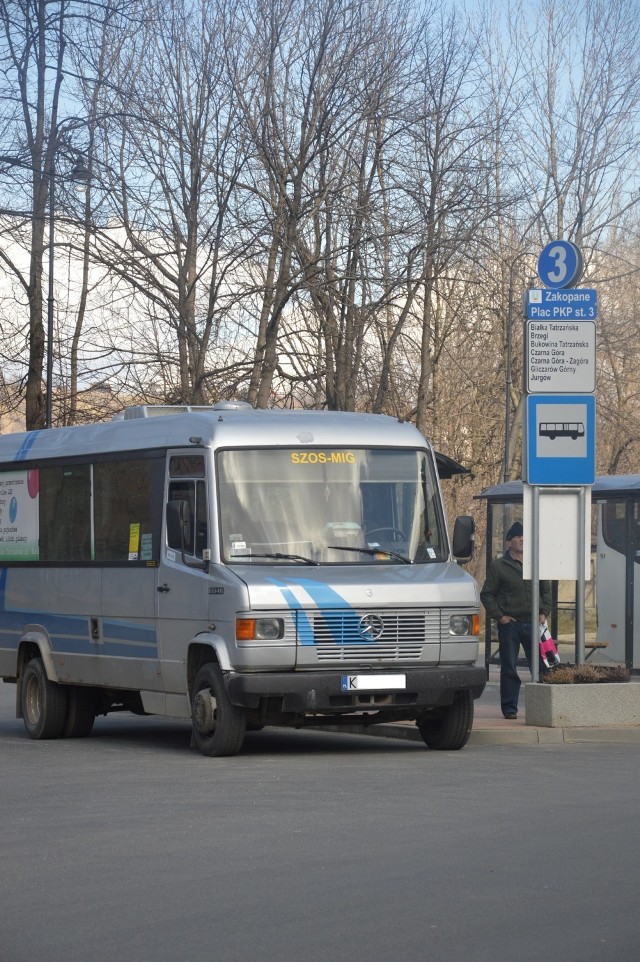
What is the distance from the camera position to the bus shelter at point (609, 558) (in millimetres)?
21453

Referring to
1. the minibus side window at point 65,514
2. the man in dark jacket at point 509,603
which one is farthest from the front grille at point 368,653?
the minibus side window at point 65,514

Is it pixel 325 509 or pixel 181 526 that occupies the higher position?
pixel 325 509

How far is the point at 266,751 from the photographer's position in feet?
45.8

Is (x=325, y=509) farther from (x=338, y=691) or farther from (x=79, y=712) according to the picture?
(x=79, y=712)

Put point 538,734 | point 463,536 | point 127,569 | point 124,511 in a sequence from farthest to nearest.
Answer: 1. point 124,511
2. point 127,569
3. point 538,734
4. point 463,536

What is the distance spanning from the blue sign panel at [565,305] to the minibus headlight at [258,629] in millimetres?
4125

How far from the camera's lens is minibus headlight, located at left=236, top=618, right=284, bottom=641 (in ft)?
41.8

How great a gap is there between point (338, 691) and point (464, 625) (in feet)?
4.25

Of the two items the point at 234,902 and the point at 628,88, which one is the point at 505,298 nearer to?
the point at 628,88

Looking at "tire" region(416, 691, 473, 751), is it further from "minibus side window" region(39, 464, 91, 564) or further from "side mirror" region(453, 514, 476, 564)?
"minibus side window" region(39, 464, 91, 564)

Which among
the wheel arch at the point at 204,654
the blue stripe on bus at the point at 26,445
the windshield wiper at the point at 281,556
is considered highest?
the blue stripe on bus at the point at 26,445

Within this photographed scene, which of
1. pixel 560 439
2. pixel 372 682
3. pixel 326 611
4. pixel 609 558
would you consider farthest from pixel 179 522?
pixel 609 558

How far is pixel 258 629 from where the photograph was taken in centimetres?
1274

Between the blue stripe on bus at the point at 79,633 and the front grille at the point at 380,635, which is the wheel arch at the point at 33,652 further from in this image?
the front grille at the point at 380,635
